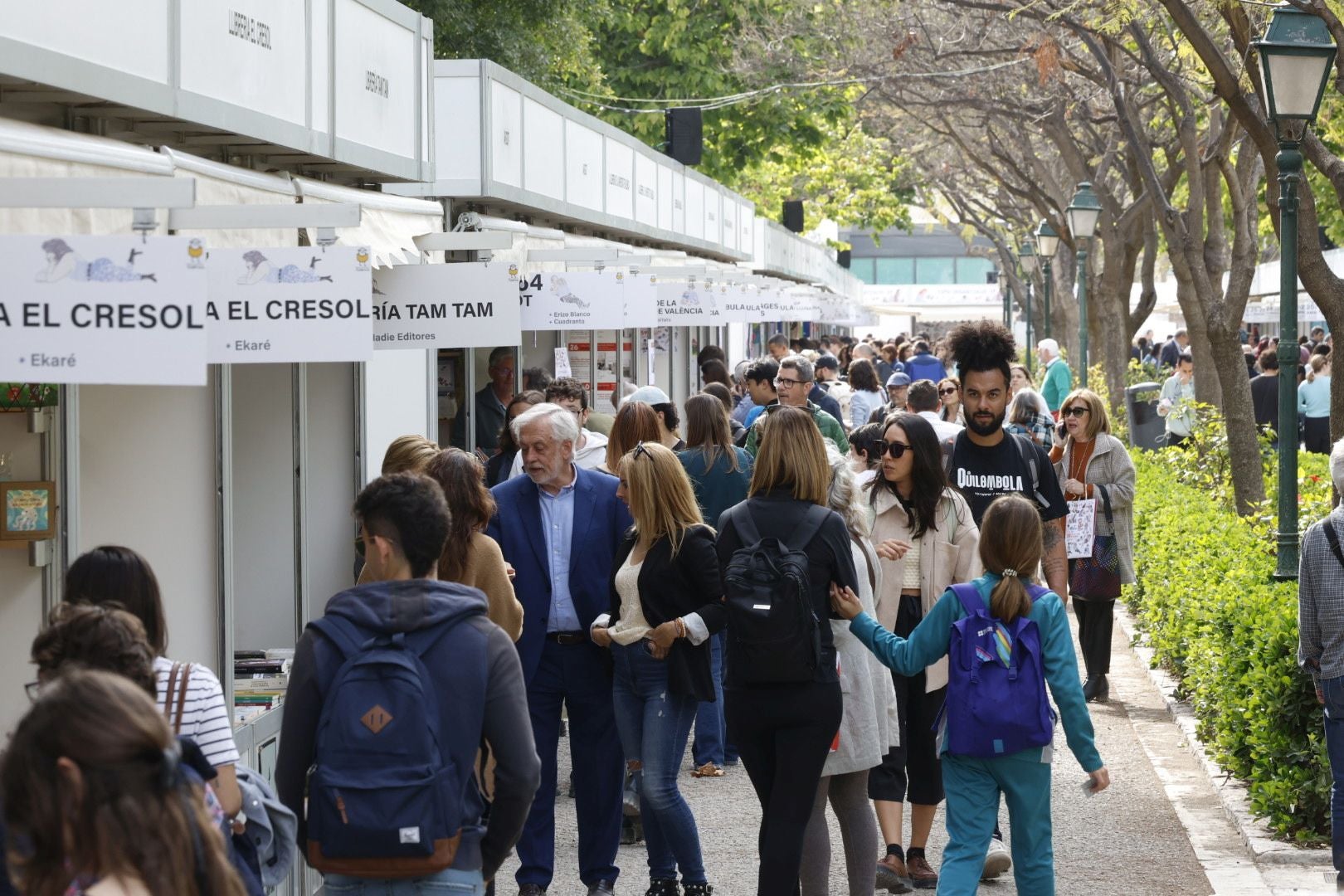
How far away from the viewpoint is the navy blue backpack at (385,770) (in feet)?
12.7

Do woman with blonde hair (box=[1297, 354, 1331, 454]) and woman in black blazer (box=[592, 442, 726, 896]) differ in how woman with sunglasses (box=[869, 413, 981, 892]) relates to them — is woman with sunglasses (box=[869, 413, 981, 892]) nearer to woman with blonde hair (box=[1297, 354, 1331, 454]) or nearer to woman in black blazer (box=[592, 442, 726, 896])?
woman in black blazer (box=[592, 442, 726, 896])

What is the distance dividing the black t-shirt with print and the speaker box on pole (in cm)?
1984

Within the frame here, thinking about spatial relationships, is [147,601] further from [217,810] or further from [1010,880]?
[1010,880]

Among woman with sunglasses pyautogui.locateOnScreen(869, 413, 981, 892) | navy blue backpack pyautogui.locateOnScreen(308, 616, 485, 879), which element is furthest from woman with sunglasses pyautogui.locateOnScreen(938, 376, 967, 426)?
navy blue backpack pyautogui.locateOnScreen(308, 616, 485, 879)

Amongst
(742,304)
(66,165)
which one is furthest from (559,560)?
(742,304)

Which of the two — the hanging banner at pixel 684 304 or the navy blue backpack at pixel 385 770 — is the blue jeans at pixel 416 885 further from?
the hanging banner at pixel 684 304

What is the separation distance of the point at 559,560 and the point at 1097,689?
5133 mm

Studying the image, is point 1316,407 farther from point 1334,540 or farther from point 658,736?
point 658,736

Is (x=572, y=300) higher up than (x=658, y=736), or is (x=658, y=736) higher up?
(x=572, y=300)

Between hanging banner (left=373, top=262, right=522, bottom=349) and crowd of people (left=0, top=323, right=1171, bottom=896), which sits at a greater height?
hanging banner (left=373, top=262, right=522, bottom=349)

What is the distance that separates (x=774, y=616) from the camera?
5.67 metres

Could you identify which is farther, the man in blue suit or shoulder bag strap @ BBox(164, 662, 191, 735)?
the man in blue suit

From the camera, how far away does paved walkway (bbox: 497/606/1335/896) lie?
7148 millimetres

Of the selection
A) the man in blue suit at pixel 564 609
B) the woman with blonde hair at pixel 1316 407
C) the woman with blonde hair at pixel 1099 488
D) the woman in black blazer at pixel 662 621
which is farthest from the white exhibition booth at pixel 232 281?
the woman with blonde hair at pixel 1316 407
